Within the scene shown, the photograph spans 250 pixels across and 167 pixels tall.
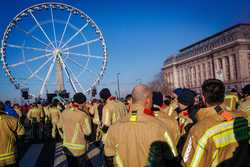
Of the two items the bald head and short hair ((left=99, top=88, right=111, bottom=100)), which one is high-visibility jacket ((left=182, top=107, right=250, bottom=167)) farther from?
short hair ((left=99, top=88, right=111, bottom=100))

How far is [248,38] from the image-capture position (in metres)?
73.2

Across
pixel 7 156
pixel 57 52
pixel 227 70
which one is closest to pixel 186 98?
pixel 7 156

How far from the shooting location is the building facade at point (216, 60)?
72.5m

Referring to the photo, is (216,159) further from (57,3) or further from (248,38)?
(248,38)

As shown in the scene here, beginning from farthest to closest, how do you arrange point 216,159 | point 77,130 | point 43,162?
point 43,162 < point 77,130 < point 216,159

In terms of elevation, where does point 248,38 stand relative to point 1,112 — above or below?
above

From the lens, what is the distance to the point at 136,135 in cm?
329

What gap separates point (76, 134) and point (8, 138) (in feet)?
4.19

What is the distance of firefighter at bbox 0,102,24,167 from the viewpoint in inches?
213

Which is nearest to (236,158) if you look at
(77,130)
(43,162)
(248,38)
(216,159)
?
(216,159)

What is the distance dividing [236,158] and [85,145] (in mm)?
3857

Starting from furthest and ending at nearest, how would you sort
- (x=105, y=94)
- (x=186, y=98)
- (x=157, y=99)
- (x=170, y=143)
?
(x=105, y=94) → (x=157, y=99) → (x=186, y=98) → (x=170, y=143)

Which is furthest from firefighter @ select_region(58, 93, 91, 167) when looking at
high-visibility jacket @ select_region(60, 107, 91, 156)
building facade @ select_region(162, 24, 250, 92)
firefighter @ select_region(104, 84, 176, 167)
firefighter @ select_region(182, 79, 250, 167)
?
building facade @ select_region(162, 24, 250, 92)

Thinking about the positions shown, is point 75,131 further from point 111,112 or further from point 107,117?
point 111,112
